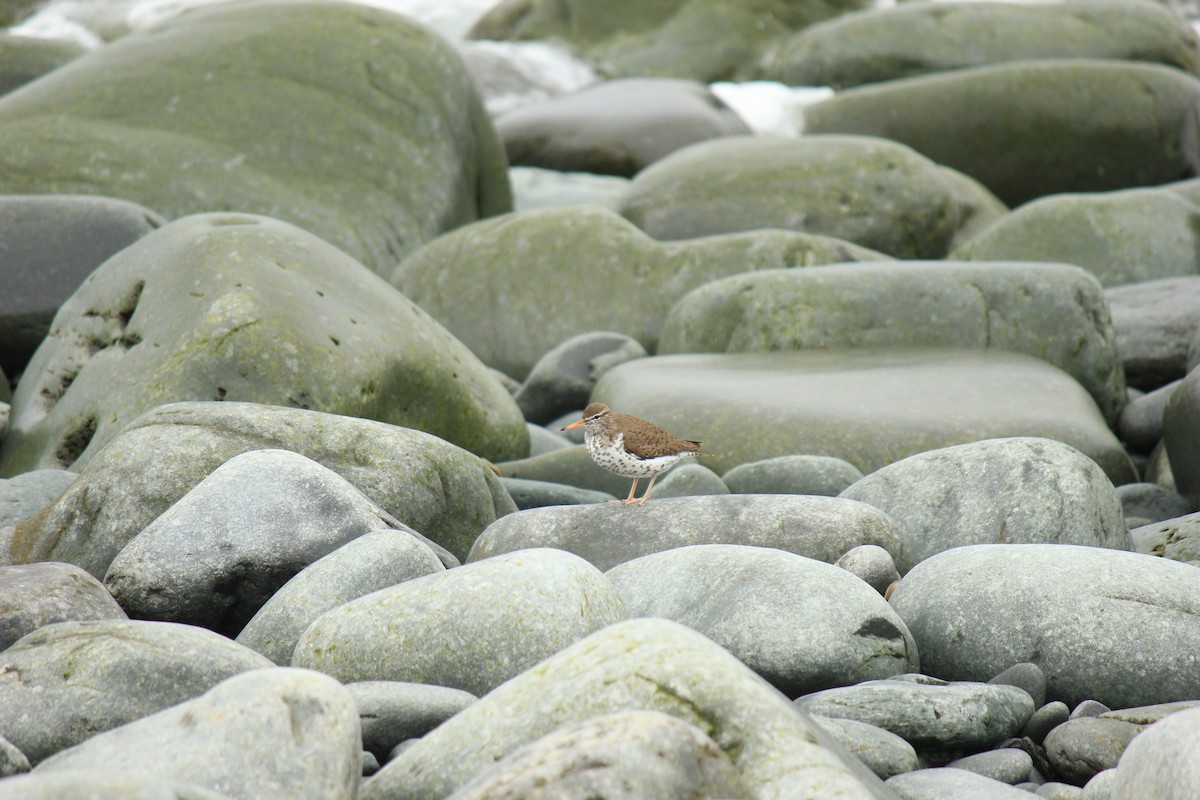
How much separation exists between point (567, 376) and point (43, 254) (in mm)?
3958

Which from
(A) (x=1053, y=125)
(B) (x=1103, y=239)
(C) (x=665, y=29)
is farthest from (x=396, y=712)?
(C) (x=665, y=29)

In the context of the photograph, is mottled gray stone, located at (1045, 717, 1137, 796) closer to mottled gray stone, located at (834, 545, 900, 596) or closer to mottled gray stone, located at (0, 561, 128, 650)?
mottled gray stone, located at (834, 545, 900, 596)

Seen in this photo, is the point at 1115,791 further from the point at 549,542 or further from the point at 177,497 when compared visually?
the point at 177,497

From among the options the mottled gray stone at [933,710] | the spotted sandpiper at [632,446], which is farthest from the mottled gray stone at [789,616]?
the spotted sandpiper at [632,446]

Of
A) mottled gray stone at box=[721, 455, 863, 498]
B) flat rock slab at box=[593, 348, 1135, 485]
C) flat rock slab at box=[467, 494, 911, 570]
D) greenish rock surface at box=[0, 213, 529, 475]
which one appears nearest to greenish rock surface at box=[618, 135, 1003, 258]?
flat rock slab at box=[593, 348, 1135, 485]

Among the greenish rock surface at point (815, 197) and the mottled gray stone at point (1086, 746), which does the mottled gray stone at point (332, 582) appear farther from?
the greenish rock surface at point (815, 197)

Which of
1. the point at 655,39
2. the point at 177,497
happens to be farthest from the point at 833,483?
the point at 655,39

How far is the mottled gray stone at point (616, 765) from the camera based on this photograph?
2564mm

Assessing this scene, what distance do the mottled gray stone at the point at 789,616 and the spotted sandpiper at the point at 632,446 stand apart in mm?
1026

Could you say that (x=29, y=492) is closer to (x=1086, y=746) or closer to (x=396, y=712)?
(x=396, y=712)

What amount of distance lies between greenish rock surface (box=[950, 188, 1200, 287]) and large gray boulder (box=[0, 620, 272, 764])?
31.6 ft

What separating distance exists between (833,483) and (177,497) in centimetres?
337

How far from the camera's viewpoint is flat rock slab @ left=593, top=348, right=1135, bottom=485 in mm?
7230

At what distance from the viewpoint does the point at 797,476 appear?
657cm
